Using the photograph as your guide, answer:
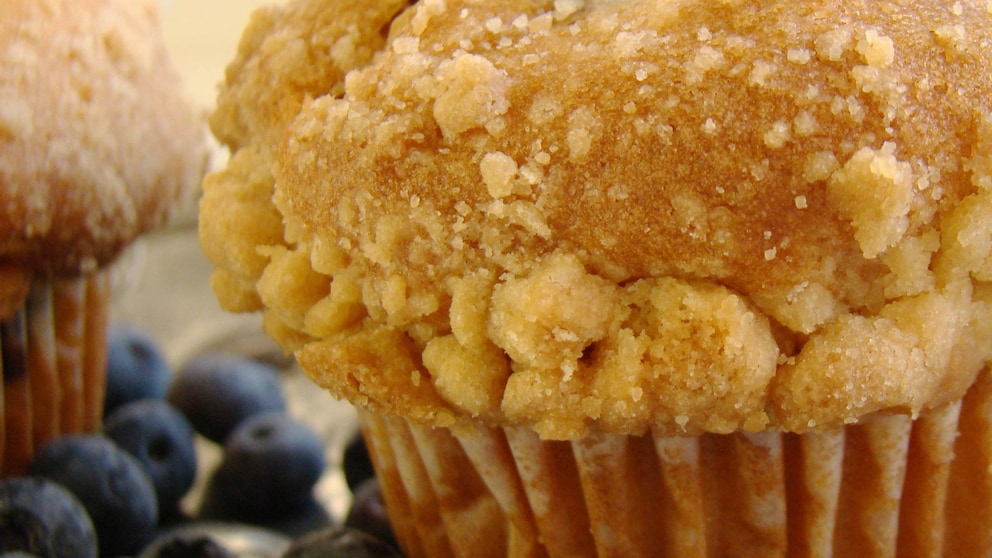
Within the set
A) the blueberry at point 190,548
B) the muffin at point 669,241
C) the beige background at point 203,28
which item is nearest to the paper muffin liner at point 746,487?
the muffin at point 669,241

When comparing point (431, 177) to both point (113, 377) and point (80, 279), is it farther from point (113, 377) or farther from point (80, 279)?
point (113, 377)

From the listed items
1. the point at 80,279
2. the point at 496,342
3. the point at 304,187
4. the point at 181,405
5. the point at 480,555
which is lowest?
the point at 181,405

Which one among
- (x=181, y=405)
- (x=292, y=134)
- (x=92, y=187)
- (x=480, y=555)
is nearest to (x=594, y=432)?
(x=480, y=555)

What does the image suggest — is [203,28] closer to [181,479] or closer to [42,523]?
[181,479]

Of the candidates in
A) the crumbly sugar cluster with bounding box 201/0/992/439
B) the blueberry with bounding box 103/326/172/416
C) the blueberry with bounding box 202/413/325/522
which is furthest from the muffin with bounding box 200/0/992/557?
the blueberry with bounding box 103/326/172/416

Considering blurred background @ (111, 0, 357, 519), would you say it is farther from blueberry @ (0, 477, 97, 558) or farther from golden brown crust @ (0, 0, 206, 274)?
blueberry @ (0, 477, 97, 558)

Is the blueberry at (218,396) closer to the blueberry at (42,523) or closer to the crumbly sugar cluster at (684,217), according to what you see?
the blueberry at (42,523)
